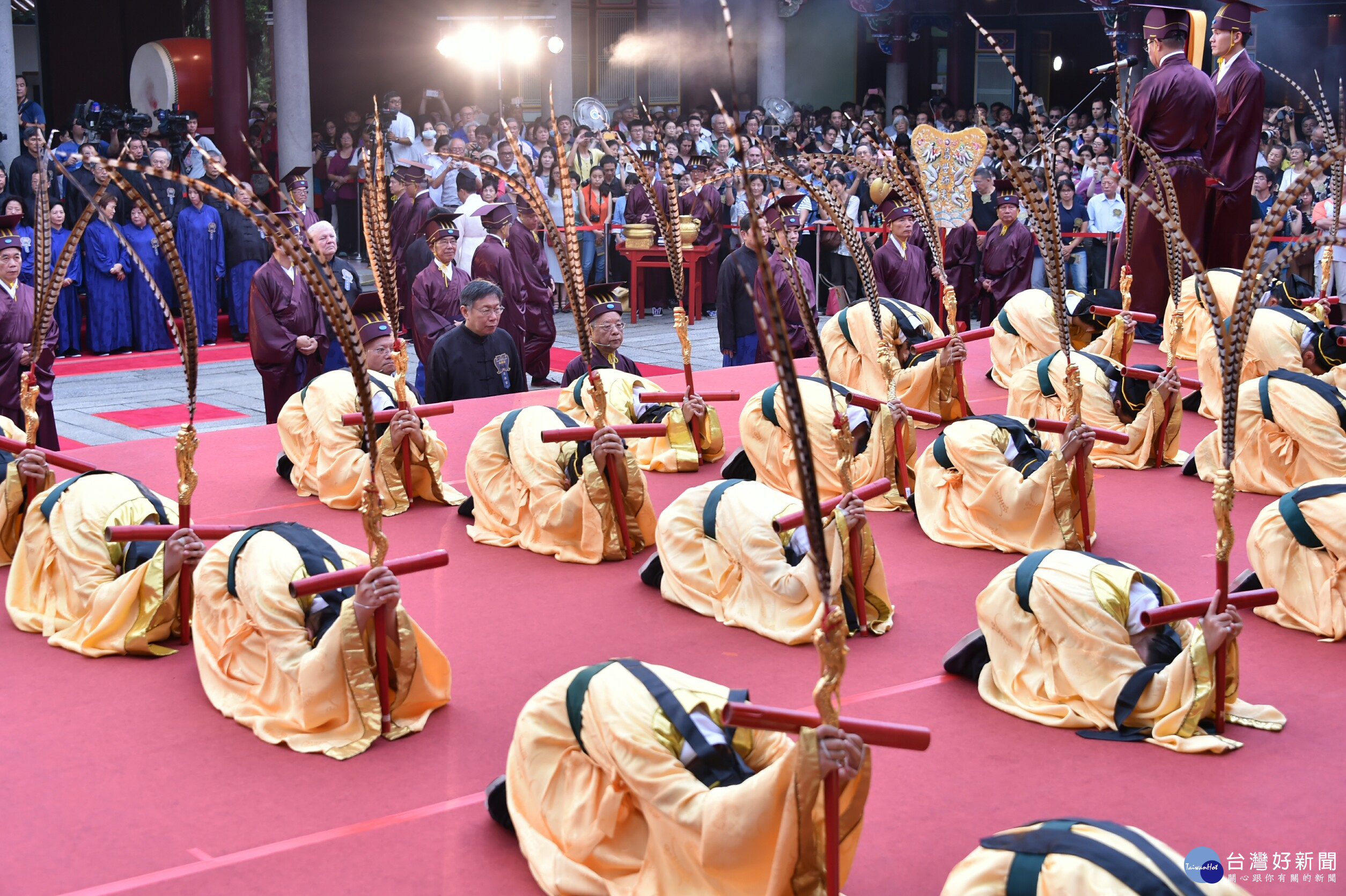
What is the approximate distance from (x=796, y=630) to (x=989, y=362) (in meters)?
5.21

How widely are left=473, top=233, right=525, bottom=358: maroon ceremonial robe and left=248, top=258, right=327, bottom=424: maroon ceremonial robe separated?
5.73 ft

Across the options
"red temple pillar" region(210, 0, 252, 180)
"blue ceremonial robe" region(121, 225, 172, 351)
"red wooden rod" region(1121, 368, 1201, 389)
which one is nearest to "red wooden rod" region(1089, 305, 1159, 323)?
"red wooden rod" region(1121, 368, 1201, 389)

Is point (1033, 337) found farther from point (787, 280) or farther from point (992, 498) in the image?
point (992, 498)

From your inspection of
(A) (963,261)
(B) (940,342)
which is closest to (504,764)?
(B) (940,342)

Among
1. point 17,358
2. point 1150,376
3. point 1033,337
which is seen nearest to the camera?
point 1150,376

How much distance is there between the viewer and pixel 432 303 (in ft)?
30.1

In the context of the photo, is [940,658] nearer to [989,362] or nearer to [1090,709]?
[1090,709]

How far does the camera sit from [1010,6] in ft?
65.8

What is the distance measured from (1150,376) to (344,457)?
3904 millimetres

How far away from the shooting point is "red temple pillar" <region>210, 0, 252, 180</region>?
13570mm

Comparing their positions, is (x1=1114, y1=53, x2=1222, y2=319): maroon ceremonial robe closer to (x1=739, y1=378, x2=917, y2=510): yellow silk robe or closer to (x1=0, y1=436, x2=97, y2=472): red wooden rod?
(x1=739, y1=378, x2=917, y2=510): yellow silk robe

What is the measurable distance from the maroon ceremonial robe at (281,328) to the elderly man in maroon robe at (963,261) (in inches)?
211

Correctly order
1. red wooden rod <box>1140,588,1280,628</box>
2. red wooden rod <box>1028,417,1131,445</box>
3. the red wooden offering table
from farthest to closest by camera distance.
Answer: the red wooden offering table
red wooden rod <box>1028,417,1131,445</box>
red wooden rod <box>1140,588,1280,628</box>

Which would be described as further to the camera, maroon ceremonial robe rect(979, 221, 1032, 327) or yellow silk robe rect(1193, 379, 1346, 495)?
maroon ceremonial robe rect(979, 221, 1032, 327)
